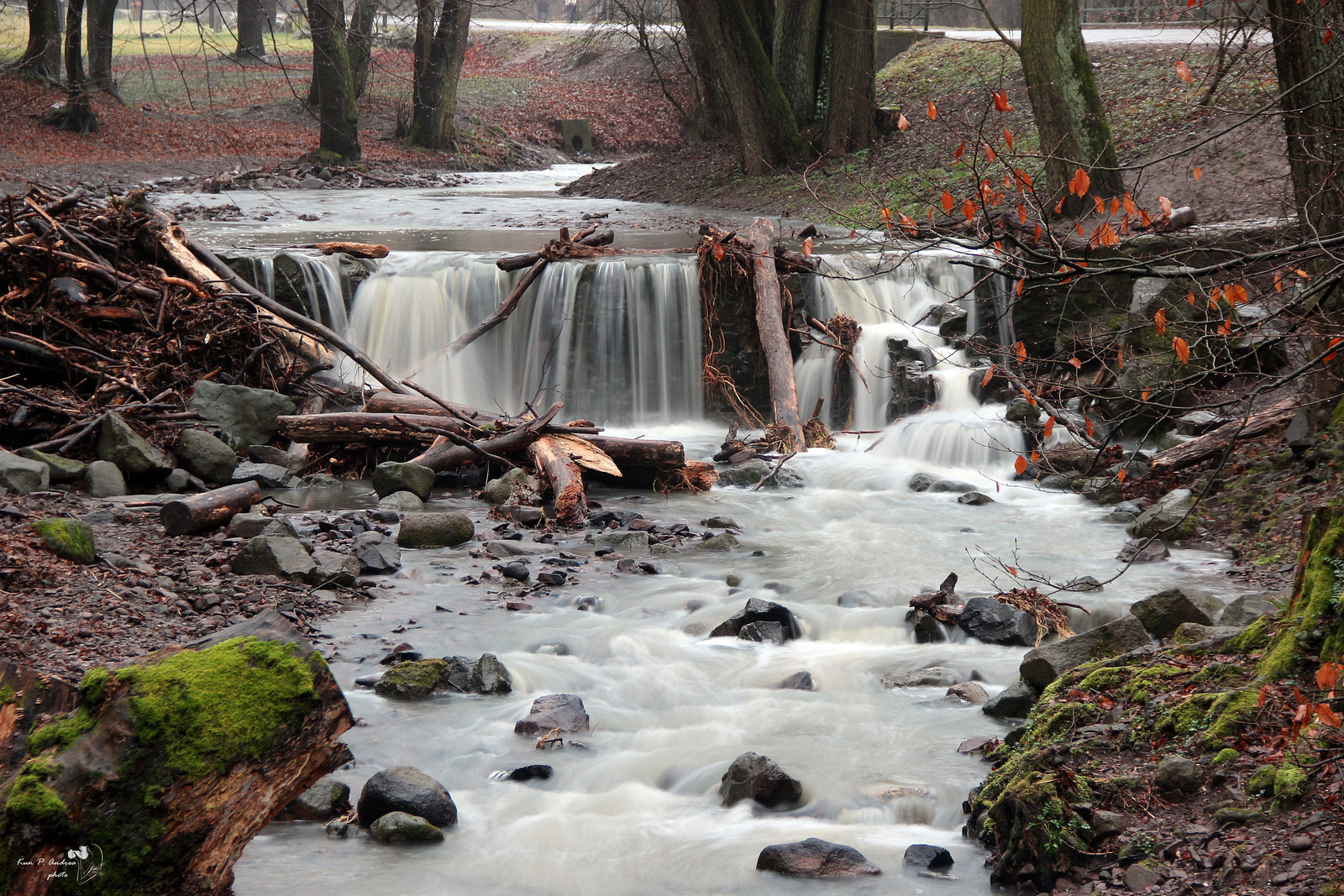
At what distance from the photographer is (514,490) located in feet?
28.9

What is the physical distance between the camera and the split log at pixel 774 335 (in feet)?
36.0

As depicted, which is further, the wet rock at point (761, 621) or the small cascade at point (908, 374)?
the small cascade at point (908, 374)

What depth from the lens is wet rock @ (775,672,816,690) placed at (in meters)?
5.71

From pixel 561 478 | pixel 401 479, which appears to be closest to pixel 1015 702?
pixel 561 478

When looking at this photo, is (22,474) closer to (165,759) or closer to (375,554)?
(375,554)

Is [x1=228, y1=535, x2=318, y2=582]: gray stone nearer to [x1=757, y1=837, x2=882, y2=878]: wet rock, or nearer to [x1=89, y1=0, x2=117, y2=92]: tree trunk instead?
[x1=757, y1=837, x2=882, y2=878]: wet rock

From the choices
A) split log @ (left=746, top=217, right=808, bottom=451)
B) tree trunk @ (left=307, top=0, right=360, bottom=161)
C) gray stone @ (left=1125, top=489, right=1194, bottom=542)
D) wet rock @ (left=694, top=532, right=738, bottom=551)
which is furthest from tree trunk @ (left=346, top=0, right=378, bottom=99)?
gray stone @ (left=1125, top=489, right=1194, bottom=542)

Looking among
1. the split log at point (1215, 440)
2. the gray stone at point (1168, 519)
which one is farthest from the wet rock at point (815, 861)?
the split log at point (1215, 440)

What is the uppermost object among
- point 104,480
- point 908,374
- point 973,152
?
point 973,152

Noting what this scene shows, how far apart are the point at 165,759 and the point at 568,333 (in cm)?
954

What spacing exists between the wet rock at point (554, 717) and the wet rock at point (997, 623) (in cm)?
237

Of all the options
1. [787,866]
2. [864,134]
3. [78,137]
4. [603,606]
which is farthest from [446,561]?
[78,137]

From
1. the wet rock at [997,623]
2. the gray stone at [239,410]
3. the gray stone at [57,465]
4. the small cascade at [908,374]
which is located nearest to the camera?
the wet rock at [997,623]

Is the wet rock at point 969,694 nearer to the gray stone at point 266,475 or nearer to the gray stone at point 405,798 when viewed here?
the gray stone at point 405,798
